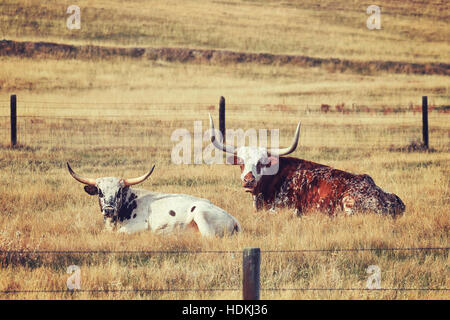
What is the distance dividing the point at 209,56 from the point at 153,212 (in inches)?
1499

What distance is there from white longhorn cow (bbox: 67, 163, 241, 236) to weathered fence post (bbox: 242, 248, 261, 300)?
279cm

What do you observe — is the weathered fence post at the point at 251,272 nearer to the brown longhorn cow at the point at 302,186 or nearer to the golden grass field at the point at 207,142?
the golden grass field at the point at 207,142

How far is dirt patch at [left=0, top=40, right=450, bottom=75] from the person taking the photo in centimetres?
4444

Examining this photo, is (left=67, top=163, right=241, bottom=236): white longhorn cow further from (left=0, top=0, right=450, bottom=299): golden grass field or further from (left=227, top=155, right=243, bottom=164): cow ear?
(left=227, top=155, right=243, bottom=164): cow ear

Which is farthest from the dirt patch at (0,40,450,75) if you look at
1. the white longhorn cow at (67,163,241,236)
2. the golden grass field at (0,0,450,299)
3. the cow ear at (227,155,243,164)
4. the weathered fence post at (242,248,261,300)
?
the weathered fence post at (242,248,261,300)

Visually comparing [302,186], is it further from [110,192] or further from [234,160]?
[110,192]

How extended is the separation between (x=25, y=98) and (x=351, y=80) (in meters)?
18.1

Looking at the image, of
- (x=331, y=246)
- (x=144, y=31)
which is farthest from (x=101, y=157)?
(x=144, y=31)

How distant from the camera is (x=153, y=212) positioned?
8719mm

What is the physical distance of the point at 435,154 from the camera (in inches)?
648

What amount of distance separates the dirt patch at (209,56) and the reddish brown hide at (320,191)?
116ft

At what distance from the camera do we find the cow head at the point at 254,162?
9.55 m

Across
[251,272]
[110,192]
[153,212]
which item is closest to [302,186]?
[153,212]

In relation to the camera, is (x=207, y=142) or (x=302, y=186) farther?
(x=207, y=142)
